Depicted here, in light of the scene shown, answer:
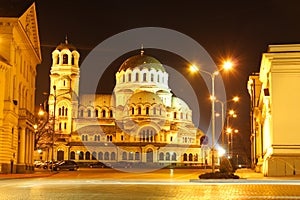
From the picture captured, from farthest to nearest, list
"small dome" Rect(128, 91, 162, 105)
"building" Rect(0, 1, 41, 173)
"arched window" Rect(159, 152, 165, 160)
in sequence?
"small dome" Rect(128, 91, 162, 105)
"arched window" Rect(159, 152, 165, 160)
"building" Rect(0, 1, 41, 173)

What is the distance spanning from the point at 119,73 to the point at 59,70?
62.3 ft

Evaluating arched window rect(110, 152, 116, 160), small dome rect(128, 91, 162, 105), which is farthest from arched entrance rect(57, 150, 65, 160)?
small dome rect(128, 91, 162, 105)

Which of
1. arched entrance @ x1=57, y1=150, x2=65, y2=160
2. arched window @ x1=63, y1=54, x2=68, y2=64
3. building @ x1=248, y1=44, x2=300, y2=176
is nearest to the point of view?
building @ x1=248, y1=44, x2=300, y2=176

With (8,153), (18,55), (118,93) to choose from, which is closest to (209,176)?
(8,153)

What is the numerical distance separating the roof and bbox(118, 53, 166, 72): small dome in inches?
3196

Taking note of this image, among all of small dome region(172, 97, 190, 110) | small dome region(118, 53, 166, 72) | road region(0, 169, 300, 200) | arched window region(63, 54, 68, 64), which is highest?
small dome region(118, 53, 166, 72)

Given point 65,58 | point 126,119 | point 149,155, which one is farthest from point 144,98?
point 65,58

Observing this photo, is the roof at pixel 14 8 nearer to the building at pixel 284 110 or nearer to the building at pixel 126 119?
the building at pixel 284 110

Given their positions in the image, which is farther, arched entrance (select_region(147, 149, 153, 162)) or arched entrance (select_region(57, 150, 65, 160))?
arched entrance (select_region(147, 149, 153, 162))

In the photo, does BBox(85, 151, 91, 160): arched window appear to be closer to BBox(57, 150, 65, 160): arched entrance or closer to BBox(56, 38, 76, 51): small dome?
BBox(57, 150, 65, 160): arched entrance

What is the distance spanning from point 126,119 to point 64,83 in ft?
55.1

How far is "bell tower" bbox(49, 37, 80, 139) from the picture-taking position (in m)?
125

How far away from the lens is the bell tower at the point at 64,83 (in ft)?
411

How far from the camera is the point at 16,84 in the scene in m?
52.6
